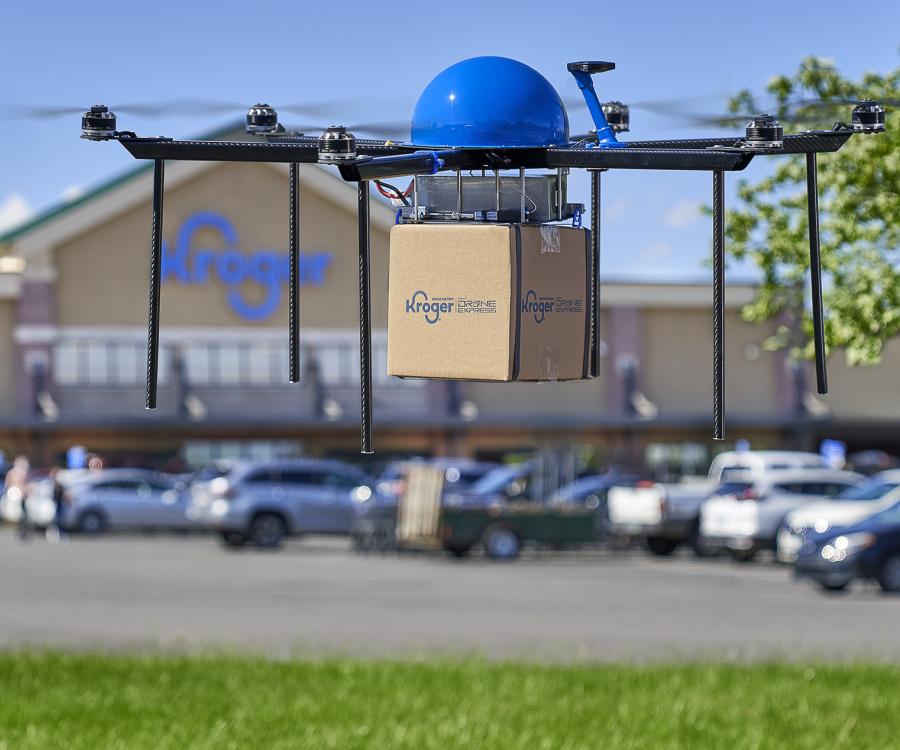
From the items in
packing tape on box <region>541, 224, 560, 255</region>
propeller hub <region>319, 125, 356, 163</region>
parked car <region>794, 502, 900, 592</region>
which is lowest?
parked car <region>794, 502, 900, 592</region>

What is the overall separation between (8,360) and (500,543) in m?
37.1

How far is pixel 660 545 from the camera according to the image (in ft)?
120

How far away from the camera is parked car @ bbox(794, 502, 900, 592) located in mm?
25078

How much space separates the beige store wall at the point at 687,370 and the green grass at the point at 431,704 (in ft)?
186

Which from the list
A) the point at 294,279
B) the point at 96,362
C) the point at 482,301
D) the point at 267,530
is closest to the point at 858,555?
the point at 267,530

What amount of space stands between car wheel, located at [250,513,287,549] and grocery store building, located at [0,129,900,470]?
25.7 metres

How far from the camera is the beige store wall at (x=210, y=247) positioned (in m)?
66.9

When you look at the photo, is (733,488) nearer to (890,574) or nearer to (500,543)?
(500,543)

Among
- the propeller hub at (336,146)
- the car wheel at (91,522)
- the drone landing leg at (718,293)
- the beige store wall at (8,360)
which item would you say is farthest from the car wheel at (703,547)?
the beige store wall at (8,360)

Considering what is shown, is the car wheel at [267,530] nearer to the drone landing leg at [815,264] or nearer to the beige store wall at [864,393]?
the drone landing leg at [815,264]

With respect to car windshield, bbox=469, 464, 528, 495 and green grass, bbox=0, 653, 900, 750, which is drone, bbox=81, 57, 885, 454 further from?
car windshield, bbox=469, 464, 528, 495

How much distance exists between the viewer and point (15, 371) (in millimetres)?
65938

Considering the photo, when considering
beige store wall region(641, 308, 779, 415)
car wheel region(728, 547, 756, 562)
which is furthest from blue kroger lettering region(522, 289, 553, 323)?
beige store wall region(641, 308, 779, 415)

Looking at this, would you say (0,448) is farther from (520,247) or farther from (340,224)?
(520,247)
